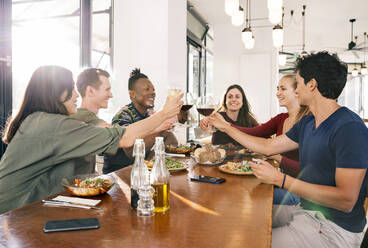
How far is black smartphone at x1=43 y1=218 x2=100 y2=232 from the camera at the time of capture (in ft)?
3.24

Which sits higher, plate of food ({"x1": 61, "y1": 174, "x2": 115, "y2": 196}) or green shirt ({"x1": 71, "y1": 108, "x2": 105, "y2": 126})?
green shirt ({"x1": 71, "y1": 108, "x2": 105, "y2": 126})

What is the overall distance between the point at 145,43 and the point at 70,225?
2.98 meters

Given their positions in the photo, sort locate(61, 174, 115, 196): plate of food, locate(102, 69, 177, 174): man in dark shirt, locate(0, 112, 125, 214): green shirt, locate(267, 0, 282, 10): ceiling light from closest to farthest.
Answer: locate(61, 174, 115, 196): plate of food → locate(0, 112, 125, 214): green shirt → locate(102, 69, 177, 174): man in dark shirt → locate(267, 0, 282, 10): ceiling light

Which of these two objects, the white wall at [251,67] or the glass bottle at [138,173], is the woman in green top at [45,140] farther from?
the white wall at [251,67]

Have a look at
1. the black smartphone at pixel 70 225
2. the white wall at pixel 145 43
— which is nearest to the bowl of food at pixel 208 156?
the black smartphone at pixel 70 225

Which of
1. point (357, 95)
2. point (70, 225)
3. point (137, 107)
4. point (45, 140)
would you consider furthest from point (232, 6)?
point (357, 95)

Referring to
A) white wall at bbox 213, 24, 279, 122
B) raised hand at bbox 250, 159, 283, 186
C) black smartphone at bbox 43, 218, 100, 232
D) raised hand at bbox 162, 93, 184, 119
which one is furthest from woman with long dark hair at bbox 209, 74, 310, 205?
white wall at bbox 213, 24, 279, 122

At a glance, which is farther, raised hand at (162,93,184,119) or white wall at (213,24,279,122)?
white wall at (213,24,279,122)

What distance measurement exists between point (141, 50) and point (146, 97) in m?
0.97

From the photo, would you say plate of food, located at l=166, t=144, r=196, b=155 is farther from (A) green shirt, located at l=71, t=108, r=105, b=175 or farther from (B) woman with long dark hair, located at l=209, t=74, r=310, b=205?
(A) green shirt, located at l=71, t=108, r=105, b=175

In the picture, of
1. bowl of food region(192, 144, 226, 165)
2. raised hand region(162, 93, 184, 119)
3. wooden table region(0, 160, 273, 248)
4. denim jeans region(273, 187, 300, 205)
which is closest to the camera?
wooden table region(0, 160, 273, 248)

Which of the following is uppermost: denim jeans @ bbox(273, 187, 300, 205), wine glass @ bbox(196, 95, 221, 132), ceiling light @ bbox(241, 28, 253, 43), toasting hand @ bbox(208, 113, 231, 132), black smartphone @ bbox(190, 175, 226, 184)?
ceiling light @ bbox(241, 28, 253, 43)

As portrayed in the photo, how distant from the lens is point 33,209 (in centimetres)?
119

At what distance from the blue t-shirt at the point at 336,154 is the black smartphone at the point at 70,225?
1.02 metres
